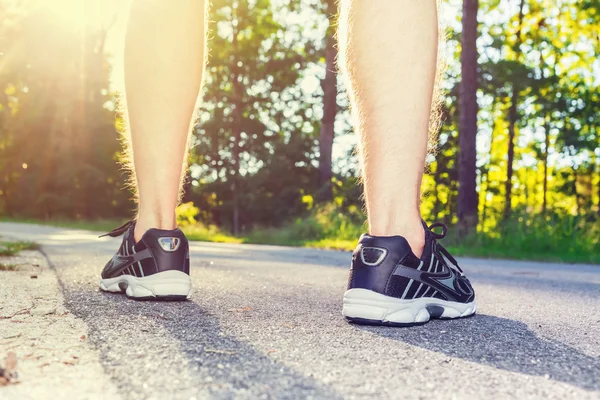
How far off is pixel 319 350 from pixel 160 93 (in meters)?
1.09

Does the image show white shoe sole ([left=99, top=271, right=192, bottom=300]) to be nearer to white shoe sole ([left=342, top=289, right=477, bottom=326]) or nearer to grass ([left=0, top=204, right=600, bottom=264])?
white shoe sole ([left=342, top=289, right=477, bottom=326])

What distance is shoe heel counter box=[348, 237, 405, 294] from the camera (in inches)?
66.8

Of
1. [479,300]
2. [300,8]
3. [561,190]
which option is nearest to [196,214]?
[300,8]

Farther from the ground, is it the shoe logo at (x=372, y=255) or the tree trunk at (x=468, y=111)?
the tree trunk at (x=468, y=111)

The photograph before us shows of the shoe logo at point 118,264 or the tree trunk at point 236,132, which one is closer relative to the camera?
the shoe logo at point 118,264

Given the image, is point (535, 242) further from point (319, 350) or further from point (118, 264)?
point (319, 350)

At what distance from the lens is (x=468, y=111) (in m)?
12.1

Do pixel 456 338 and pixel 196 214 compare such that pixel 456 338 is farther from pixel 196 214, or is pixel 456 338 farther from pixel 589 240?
pixel 196 214

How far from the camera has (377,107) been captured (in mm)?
1761

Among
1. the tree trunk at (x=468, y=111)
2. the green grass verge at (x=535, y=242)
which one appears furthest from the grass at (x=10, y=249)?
the tree trunk at (x=468, y=111)

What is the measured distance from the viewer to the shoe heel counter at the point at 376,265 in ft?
5.57

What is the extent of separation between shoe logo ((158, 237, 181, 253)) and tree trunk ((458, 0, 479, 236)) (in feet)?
34.2

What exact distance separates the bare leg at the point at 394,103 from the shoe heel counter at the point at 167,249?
64cm

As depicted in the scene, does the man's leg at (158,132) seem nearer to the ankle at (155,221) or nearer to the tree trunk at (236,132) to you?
the ankle at (155,221)
